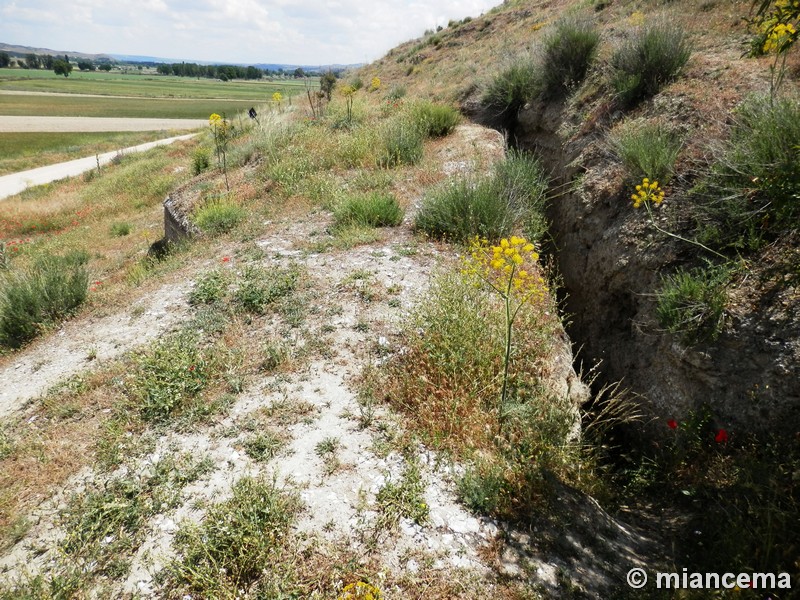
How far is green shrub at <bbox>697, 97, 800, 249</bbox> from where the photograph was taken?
4.09m

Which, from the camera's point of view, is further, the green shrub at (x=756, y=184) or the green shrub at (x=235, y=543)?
the green shrub at (x=756, y=184)

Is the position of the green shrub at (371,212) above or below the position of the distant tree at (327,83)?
below

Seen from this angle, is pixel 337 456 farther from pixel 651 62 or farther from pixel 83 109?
pixel 83 109

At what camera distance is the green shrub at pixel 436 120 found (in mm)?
11062

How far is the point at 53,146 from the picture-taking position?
131ft

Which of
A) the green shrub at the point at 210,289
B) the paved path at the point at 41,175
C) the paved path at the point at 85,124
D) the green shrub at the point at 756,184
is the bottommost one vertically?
the paved path at the point at 41,175

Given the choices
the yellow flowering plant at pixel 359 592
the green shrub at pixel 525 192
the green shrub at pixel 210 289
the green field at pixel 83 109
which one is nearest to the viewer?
the yellow flowering plant at pixel 359 592

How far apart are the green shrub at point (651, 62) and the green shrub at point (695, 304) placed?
4555 mm

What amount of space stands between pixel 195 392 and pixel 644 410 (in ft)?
14.8

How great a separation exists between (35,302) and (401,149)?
7128 millimetres

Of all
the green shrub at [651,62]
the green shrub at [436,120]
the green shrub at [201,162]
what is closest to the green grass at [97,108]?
the green shrub at [201,162]

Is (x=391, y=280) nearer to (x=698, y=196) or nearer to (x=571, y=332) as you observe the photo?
(x=571, y=332)

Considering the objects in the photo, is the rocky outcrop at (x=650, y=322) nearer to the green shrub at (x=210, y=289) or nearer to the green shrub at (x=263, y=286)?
the green shrub at (x=263, y=286)

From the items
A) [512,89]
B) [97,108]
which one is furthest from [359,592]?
[97,108]
